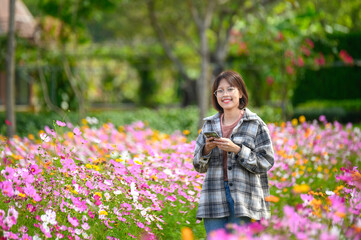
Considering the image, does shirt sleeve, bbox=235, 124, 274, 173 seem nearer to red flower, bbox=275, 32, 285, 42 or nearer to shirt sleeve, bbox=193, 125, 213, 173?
shirt sleeve, bbox=193, 125, 213, 173

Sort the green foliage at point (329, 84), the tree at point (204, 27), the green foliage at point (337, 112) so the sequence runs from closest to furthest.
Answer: the tree at point (204, 27)
the green foliage at point (337, 112)
the green foliage at point (329, 84)

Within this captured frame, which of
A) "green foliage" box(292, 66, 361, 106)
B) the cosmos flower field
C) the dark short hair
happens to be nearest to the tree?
"green foliage" box(292, 66, 361, 106)

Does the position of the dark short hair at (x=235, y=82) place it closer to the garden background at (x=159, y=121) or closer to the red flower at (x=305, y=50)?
the garden background at (x=159, y=121)

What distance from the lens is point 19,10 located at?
10414mm

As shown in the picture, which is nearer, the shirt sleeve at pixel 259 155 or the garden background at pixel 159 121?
the shirt sleeve at pixel 259 155

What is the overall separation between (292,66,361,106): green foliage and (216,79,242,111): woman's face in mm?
11696

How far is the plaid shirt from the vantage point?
2.68 m

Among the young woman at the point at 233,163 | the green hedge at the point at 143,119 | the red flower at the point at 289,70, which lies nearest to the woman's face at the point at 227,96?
the young woman at the point at 233,163

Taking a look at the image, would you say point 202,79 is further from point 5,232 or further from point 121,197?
point 5,232

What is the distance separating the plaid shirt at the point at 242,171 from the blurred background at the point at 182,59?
110 inches

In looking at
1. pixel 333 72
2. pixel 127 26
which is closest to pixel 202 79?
pixel 333 72

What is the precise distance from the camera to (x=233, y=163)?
2742 mm

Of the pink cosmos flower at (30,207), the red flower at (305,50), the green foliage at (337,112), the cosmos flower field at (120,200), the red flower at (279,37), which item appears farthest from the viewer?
the green foliage at (337,112)

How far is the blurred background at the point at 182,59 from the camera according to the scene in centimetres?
908
